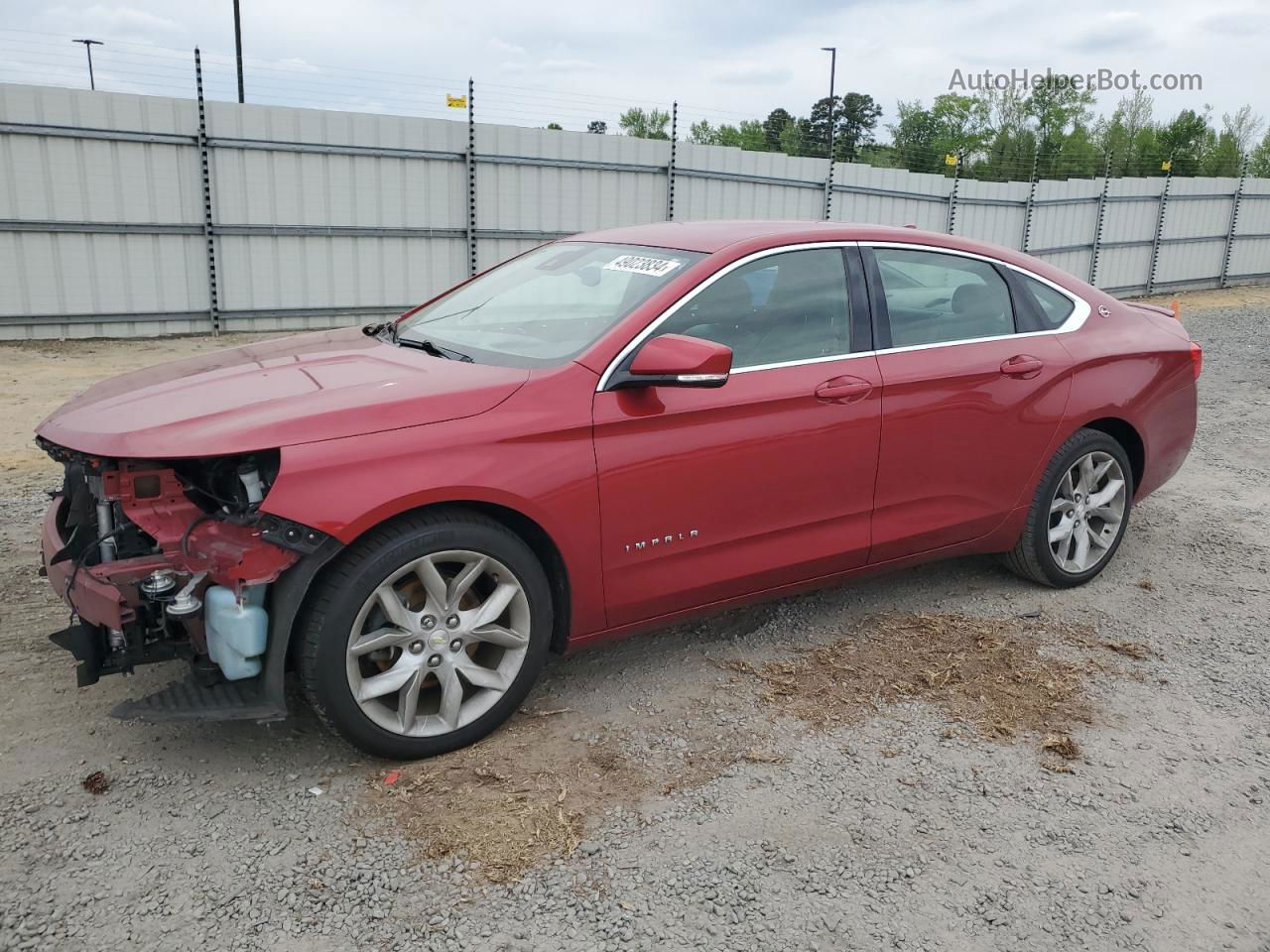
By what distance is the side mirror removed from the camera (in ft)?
10.5

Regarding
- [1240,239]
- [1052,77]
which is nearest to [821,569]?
[1240,239]

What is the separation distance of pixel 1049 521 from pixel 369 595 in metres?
3.14

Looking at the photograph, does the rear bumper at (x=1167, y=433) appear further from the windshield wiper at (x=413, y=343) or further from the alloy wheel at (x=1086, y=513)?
the windshield wiper at (x=413, y=343)

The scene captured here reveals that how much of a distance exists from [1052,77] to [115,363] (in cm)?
4492

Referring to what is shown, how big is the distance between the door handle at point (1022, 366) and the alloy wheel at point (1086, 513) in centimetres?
53

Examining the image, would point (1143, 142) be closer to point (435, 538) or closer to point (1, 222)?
point (1, 222)

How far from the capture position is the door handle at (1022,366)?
169 inches

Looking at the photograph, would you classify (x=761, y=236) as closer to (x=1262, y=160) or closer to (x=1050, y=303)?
(x=1050, y=303)

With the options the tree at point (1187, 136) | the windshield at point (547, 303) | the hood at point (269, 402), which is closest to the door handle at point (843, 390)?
the windshield at point (547, 303)

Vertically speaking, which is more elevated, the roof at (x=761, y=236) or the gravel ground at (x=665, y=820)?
the roof at (x=761, y=236)

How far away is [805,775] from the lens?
3172mm

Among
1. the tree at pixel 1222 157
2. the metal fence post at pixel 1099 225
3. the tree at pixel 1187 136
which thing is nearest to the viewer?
the metal fence post at pixel 1099 225

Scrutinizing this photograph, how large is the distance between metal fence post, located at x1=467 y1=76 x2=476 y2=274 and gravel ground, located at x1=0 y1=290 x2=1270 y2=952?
995 centimetres

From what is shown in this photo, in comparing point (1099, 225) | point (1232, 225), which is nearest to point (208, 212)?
point (1099, 225)
